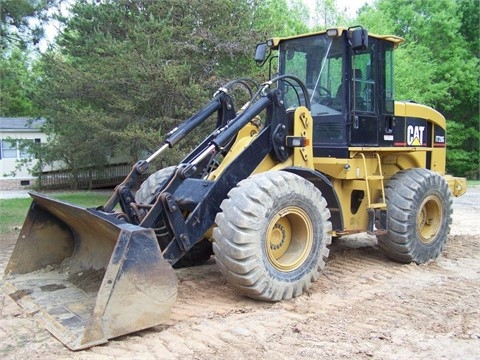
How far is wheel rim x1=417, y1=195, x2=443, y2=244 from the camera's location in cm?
671

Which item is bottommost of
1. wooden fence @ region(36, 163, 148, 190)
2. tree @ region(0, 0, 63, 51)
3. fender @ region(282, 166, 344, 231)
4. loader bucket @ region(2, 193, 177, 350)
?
wooden fence @ region(36, 163, 148, 190)

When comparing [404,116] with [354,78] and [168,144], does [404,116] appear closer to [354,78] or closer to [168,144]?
[354,78]

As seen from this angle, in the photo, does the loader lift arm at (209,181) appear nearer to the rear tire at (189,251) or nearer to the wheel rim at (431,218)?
the rear tire at (189,251)

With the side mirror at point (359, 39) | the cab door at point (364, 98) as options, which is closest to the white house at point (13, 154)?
the cab door at point (364, 98)

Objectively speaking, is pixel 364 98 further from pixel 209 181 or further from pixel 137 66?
pixel 137 66

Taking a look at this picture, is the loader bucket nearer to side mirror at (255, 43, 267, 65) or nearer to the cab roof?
side mirror at (255, 43, 267, 65)

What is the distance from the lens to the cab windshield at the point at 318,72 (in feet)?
19.7

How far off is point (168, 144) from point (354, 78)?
2.31m

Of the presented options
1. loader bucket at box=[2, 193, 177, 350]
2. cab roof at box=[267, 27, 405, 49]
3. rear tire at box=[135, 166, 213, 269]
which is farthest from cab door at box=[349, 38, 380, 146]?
loader bucket at box=[2, 193, 177, 350]

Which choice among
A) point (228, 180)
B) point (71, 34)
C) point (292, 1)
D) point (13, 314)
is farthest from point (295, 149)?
point (292, 1)

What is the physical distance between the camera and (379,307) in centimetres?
478

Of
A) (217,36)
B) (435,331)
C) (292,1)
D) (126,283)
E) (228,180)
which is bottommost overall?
(435,331)

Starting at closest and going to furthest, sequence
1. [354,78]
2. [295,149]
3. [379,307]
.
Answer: [379,307]
[295,149]
[354,78]

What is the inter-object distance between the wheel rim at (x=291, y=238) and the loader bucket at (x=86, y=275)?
1308 millimetres
